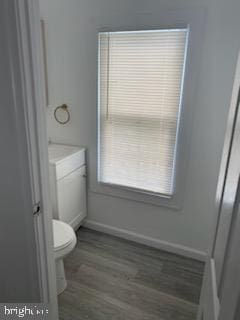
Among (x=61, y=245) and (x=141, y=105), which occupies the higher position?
(x=141, y=105)

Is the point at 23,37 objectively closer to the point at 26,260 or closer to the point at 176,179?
the point at 26,260

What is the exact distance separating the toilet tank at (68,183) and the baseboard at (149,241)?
189 mm

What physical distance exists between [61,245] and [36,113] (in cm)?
105

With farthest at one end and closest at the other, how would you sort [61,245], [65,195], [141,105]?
[65,195] < [141,105] < [61,245]

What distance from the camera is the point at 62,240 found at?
1687mm

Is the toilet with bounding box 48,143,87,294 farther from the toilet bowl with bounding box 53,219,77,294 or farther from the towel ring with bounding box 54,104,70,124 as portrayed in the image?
the towel ring with bounding box 54,104,70,124

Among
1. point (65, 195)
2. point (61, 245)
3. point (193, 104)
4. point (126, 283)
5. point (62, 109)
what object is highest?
point (193, 104)

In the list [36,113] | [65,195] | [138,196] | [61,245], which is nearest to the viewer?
[36,113]

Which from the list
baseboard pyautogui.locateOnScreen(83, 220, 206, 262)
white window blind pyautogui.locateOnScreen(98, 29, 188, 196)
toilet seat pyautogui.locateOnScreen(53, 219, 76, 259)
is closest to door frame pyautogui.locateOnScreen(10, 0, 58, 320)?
toilet seat pyautogui.locateOnScreen(53, 219, 76, 259)

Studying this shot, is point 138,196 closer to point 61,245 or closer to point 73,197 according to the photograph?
point 73,197

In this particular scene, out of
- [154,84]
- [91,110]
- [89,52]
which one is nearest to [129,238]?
[91,110]

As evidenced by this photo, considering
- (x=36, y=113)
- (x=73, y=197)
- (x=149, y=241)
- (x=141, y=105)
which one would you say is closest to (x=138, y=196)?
(x=149, y=241)

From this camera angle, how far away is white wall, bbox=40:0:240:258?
1690 millimetres

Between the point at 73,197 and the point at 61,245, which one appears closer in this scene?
the point at 61,245
